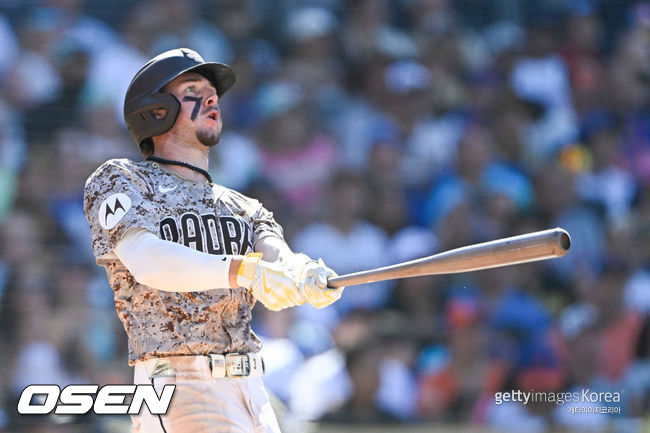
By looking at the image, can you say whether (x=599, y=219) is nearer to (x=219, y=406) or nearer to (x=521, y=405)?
(x=521, y=405)

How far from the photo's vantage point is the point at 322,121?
7.62 m

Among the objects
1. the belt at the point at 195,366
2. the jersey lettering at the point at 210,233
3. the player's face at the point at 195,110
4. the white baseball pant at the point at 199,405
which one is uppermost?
the player's face at the point at 195,110

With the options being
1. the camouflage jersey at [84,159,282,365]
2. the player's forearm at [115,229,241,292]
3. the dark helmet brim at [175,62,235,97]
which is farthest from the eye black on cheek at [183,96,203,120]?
the player's forearm at [115,229,241,292]

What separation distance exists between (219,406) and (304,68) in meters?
5.11

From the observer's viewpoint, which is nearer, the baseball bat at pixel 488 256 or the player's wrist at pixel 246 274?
the baseball bat at pixel 488 256

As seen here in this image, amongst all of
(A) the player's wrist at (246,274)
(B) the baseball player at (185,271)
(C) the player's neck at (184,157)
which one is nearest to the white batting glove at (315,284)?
(B) the baseball player at (185,271)

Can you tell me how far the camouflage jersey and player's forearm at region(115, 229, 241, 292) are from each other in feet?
0.31

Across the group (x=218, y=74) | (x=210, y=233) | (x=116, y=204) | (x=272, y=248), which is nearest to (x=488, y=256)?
(x=272, y=248)

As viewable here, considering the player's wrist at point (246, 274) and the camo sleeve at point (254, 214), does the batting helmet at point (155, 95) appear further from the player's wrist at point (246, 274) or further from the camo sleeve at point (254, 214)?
the player's wrist at point (246, 274)

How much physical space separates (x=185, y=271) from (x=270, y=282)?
0.27 m

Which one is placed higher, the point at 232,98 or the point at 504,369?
the point at 232,98

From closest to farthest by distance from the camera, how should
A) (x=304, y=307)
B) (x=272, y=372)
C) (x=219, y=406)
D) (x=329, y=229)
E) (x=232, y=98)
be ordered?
(x=219, y=406) < (x=272, y=372) < (x=304, y=307) < (x=329, y=229) < (x=232, y=98)

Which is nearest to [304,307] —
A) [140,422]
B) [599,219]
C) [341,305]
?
[341,305]

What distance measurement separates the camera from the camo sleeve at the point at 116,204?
3.11m
